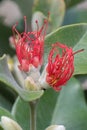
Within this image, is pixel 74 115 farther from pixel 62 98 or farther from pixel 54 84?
pixel 54 84

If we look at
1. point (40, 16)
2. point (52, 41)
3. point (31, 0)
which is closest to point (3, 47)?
point (31, 0)

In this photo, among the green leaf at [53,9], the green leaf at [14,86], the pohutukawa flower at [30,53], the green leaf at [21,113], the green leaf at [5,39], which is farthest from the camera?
the green leaf at [5,39]

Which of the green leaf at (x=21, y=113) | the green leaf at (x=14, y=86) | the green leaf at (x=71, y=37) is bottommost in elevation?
the green leaf at (x=21, y=113)

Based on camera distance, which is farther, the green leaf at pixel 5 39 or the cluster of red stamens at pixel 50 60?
the green leaf at pixel 5 39

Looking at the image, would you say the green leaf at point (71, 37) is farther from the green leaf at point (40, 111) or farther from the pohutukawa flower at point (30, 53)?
the green leaf at point (40, 111)

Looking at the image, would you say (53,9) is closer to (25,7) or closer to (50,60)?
(25,7)

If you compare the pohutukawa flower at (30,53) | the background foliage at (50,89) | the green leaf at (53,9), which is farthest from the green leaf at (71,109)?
the pohutukawa flower at (30,53)

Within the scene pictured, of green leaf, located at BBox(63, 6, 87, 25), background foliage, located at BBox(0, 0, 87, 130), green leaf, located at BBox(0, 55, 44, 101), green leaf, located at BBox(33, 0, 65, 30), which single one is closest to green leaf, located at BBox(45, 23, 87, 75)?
background foliage, located at BBox(0, 0, 87, 130)

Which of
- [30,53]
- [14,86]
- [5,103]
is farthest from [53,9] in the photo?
[14,86]
